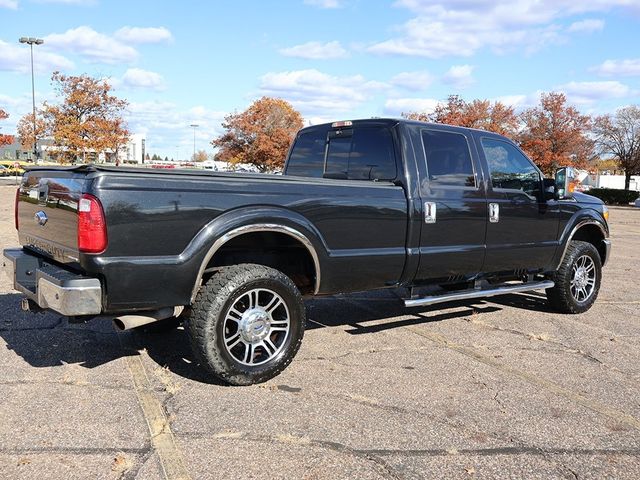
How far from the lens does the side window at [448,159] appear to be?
541 centimetres

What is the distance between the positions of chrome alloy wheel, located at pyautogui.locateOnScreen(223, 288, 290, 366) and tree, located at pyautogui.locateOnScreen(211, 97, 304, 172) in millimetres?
44175

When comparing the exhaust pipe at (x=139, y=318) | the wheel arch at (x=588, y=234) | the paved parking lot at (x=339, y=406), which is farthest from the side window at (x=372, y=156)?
the wheel arch at (x=588, y=234)

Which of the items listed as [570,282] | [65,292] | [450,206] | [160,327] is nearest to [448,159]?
[450,206]

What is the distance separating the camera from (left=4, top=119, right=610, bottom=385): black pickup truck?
376 centimetres

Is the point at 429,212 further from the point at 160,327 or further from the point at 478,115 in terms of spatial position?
A: the point at 478,115

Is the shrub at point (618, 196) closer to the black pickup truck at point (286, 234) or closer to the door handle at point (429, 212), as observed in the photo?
the black pickup truck at point (286, 234)

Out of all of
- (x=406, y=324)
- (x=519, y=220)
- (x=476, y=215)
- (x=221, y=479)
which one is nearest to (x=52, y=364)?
(x=221, y=479)

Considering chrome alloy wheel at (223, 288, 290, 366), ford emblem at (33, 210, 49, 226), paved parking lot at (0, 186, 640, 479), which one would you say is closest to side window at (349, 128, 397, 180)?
paved parking lot at (0, 186, 640, 479)

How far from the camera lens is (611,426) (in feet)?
12.2

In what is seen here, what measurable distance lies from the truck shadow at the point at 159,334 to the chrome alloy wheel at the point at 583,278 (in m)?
0.42

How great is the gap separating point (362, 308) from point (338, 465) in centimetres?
377

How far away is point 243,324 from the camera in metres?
4.24

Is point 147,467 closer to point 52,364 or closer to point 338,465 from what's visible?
point 338,465

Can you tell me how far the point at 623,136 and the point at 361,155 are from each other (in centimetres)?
5321
